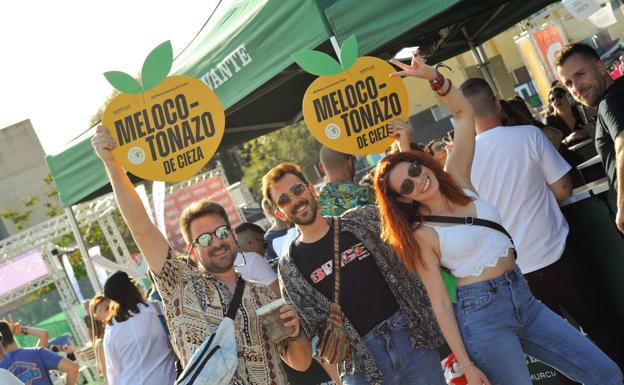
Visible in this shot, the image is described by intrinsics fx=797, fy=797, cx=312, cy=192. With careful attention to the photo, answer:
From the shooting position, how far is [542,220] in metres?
4.52

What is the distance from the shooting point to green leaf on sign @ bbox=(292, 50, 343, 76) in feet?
14.3

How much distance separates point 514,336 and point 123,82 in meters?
2.19

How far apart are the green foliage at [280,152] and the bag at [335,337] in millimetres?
37245

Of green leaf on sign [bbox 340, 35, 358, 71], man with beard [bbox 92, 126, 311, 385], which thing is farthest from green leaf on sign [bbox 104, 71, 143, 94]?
green leaf on sign [bbox 340, 35, 358, 71]

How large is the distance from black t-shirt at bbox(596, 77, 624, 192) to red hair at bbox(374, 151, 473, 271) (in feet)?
2.75

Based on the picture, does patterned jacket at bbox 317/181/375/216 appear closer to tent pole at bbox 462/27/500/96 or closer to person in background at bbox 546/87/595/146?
person in background at bbox 546/87/595/146

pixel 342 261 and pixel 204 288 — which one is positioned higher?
pixel 204 288

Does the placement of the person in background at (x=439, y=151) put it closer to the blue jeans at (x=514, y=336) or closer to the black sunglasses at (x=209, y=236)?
the blue jeans at (x=514, y=336)

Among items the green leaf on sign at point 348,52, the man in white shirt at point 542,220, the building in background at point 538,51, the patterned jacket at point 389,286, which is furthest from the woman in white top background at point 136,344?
the building in background at point 538,51

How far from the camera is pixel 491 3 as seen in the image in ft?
21.1

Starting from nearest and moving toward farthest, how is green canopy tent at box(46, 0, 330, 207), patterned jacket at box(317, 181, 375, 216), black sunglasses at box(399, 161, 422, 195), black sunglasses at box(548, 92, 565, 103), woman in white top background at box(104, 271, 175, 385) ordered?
black sunglasses at box(399, 161, 422, 195) < patterned jacket at box(317, 181, 375, 216) < green canopy tent at box(46, 0, 330, 207) < woman in white top background at box(104, 271, 175, 385) < black sunglasses at box(548, 92, 565, 103)

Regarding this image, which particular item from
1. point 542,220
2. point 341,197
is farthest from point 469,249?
point 341,197

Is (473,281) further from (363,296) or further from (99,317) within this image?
(99,317)

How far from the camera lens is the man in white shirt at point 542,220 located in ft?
14.7
